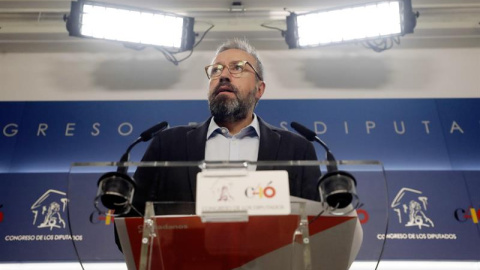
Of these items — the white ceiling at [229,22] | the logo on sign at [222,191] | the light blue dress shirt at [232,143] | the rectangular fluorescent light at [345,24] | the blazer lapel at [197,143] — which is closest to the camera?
the logo on sign at [222,191]

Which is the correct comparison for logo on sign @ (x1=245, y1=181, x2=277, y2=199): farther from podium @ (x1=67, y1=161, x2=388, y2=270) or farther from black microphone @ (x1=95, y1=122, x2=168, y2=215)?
black microphone @ (x1=95, y1=122, x2=168, y2=215)

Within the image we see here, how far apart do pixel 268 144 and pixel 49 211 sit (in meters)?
1.75

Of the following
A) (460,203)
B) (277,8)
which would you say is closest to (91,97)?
(277,8)

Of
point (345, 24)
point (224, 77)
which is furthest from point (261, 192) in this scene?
point (345, 24)

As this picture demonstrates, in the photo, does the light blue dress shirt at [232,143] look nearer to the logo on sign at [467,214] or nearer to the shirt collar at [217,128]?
the shirt collar at [217,128]

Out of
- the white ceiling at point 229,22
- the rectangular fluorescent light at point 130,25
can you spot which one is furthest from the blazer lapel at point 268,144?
the white ceiling at point 229,22

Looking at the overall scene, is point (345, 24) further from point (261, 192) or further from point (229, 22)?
point (261, 192)

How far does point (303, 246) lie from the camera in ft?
3.13

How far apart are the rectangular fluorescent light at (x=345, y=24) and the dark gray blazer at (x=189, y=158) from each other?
1.71m

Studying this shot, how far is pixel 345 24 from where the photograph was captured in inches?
129

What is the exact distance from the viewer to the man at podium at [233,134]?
5.18 ft

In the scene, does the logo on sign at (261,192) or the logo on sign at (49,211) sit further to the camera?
the logo on sign at (49,211)

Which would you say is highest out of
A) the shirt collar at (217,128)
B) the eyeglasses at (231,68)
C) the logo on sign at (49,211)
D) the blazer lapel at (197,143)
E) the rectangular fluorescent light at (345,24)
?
the rectangular fluorescent light at (345,24)

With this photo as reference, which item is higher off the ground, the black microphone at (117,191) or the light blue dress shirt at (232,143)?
the light blue dress shirt at (232,143)
